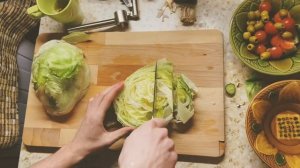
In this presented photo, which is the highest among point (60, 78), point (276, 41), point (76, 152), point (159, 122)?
point (276, 41)

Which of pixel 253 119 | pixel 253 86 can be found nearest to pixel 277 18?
pixel 253 86

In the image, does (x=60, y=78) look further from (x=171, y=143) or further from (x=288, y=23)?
(x=288, y=23)

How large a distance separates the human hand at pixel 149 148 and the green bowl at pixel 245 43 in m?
0.36

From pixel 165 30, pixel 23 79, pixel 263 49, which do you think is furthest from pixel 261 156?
pixel 23 79

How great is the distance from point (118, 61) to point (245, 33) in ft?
1.52

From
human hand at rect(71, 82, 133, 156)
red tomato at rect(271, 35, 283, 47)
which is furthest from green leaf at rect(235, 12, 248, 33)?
human hand at rect(71, 82, 133, 156)

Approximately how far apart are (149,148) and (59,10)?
2.12 feet

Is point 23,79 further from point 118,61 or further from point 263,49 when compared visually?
point 263,49

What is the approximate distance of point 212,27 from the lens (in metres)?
1.54

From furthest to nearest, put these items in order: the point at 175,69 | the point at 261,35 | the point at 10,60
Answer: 1. the point at 10,60
2. the point at 175,69
3. the point at 261,35

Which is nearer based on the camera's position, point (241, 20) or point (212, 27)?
point (241, 20)

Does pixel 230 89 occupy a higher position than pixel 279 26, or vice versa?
pixel 279 26

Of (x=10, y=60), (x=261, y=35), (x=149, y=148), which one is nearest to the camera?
(x=149, y=148)

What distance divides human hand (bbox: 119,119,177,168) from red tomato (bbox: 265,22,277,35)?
0.46m
